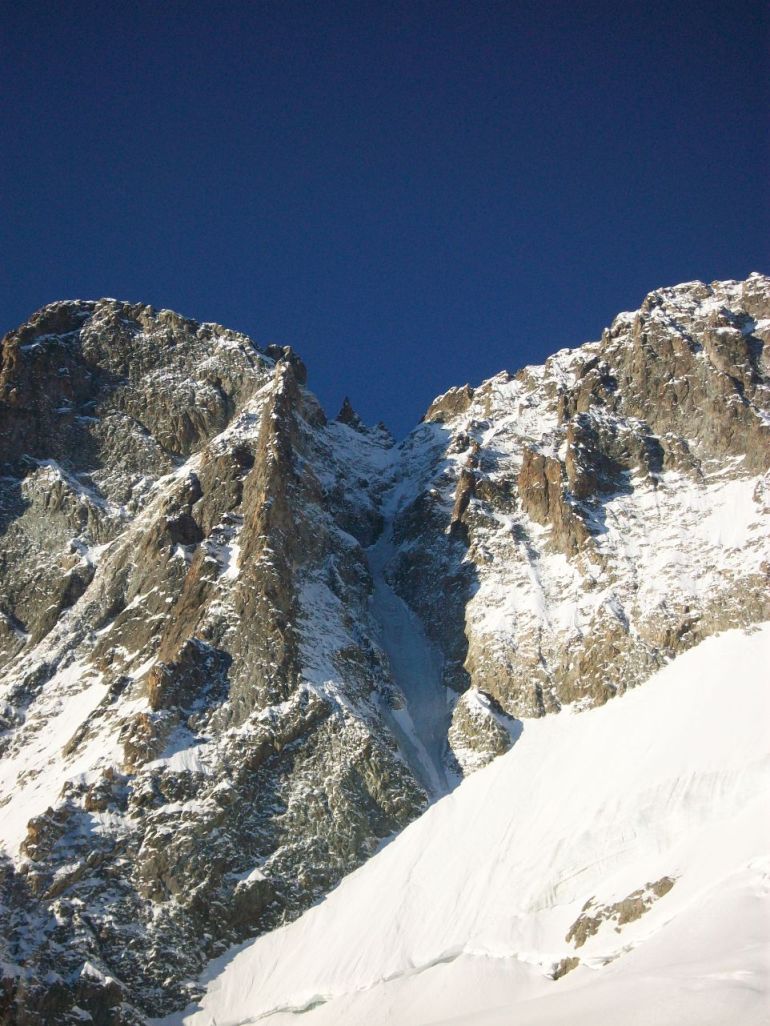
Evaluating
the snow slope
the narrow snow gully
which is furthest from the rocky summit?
the snow slope

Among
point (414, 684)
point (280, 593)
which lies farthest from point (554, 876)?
point (280, 593)

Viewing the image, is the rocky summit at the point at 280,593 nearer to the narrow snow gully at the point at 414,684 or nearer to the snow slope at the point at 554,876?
the narrow snow gully at the point at 414,684

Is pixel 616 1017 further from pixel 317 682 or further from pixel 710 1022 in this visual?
pixel 317 682

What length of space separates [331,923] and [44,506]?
6204 centimetres

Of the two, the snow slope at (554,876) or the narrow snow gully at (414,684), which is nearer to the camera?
the snow slope at (554,876)

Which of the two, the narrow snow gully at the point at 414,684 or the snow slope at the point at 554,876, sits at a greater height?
the narrow snow gully at the point at 414,684

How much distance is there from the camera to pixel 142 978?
73750 millimetres

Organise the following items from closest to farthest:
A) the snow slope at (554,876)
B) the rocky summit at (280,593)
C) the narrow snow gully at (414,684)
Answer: the snow slope at (554,876), the rocky summit at (280,593), the narrow snow gully at (414,684)

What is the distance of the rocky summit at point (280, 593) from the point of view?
259ft

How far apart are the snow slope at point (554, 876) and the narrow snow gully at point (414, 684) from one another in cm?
418

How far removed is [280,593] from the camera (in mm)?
97312

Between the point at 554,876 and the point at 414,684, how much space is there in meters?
31.7

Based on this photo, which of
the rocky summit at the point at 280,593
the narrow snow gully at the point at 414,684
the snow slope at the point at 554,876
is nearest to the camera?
the snow slope at the point at 554,876

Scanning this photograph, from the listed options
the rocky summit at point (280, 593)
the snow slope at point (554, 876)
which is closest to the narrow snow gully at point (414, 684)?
the rocky summit at point (280, 593)
